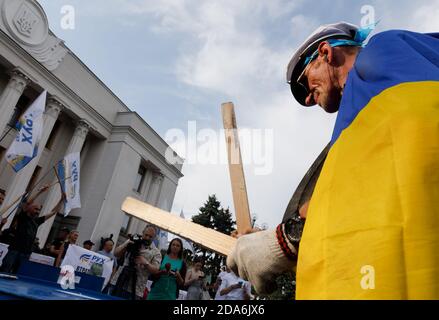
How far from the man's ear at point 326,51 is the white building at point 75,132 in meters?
16.4

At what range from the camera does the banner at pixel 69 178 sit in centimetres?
953

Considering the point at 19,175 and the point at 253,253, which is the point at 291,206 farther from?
the point at 19,175

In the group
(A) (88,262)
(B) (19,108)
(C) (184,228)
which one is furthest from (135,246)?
(B) (19,108)

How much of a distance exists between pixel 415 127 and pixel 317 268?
0.34 m

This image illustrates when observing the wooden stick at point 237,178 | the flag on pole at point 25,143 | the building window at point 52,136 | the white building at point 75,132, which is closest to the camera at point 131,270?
the flag on pole at point 25,143

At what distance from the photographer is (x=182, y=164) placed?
30.6 m

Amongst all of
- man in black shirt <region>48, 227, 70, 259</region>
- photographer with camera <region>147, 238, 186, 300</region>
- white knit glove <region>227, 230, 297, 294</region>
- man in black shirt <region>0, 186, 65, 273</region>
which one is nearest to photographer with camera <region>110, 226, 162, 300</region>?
photographer with camera <region>147, 238, 186, 300</region>

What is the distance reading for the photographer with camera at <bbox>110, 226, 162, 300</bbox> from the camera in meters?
5.88

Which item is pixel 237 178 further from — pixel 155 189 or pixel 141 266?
pixel 155 189

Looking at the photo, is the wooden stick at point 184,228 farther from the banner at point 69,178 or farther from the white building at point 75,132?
the white building at point 75,132

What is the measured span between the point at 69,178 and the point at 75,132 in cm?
1218

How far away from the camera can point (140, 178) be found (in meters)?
26.5

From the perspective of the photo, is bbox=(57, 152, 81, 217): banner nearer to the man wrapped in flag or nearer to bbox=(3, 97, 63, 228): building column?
bbox=(3, 97, 63, 228): building column

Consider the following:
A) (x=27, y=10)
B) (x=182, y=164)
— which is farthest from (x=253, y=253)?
(x=182, y=164)
